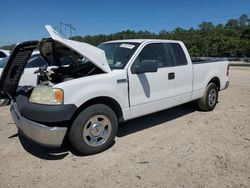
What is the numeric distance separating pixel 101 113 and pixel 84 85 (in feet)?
1.77

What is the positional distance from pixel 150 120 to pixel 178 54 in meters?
1.63

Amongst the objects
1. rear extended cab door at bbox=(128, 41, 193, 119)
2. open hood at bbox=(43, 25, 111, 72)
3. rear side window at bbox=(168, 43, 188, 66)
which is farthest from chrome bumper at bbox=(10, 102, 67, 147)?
rear side window at bbox=(168, 43, 188, 66)

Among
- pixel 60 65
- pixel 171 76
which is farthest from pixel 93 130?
pixel 171 76

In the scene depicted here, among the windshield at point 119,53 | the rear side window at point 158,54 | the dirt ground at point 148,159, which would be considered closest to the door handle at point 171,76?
the rear side window at point 158,54

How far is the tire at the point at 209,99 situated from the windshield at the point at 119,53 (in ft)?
8.29

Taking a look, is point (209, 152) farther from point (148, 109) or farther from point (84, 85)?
point (84, 85)

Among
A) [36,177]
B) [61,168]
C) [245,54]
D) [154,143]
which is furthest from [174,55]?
[245,54]

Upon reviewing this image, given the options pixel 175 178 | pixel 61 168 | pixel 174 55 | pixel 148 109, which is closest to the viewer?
pixel 175 178

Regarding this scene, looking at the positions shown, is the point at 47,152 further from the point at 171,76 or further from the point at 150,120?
the point at 171,76

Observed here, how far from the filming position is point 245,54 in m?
69.9

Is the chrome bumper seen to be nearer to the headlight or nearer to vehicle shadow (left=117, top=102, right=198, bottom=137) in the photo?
the headlight

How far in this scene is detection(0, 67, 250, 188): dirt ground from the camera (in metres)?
3.32

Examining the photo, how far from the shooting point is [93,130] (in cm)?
398

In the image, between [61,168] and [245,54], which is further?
[245,54]
